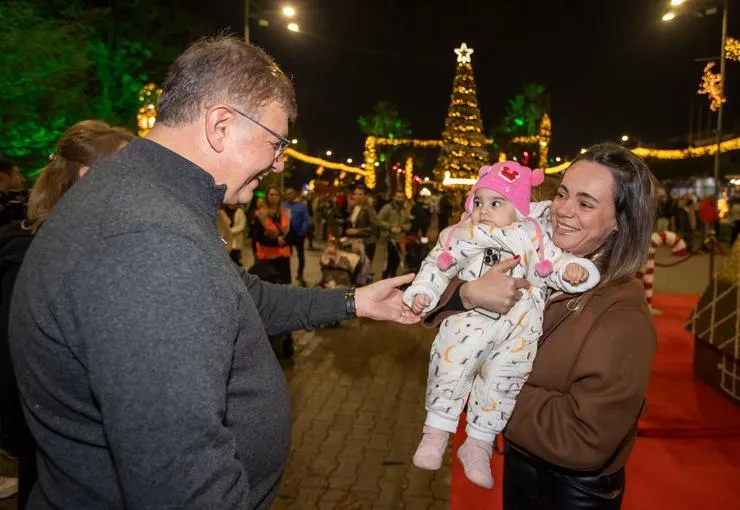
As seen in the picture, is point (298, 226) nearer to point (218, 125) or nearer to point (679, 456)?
point (679, 456)

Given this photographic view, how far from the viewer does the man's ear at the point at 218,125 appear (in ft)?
5.79

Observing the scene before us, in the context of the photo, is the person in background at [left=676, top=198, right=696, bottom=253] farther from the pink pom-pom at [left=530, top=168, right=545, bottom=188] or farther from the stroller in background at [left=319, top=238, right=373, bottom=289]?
the pink pom-pom at [left=530, top=168, right=545, bottom=188]

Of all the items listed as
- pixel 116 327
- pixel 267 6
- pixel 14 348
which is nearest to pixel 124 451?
pixel 116 327

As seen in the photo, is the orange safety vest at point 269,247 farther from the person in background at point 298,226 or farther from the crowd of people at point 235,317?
the crowd of people at point 235,317

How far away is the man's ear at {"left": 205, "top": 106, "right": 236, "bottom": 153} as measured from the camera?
1.76 m

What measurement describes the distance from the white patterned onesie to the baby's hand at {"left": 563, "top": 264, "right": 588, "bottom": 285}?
18 mm

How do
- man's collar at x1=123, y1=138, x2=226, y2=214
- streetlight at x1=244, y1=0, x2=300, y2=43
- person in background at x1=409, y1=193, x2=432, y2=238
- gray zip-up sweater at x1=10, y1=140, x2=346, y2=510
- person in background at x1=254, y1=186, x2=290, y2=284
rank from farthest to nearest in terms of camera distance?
1. person in background at x1=409, y1=193, x2=432, y2=238
2. streetlight at x1=244, y1=0, x2=300, y2=43
3. person in background at x1=254, y1=186, x2=290, y2=284
4. man's collar at x1=123, y1=138, x2=226, y2=214
5. gray zip-up sweater at x1=10, y1=140, x2=346, y2=510

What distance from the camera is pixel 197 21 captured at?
26594mm

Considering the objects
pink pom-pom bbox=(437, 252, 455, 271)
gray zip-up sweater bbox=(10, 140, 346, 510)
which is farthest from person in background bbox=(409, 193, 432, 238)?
gray zip-up sweater bbox=(10, 140, 346, 510)

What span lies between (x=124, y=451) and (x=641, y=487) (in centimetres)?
410

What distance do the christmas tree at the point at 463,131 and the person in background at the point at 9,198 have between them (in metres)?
30.3

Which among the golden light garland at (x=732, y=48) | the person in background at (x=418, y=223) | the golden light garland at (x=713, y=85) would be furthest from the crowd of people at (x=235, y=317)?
the golden light garland at (x=713, y=85)

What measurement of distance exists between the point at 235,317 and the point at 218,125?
2.01ft

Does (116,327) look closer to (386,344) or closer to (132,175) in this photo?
(132,175)
